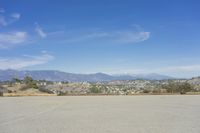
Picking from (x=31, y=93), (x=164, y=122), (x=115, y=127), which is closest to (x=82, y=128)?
(x=115, y=127)

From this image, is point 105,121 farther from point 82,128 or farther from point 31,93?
point 31,93

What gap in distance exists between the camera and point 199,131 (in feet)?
25.6

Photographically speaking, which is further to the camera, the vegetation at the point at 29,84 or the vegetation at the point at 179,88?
the vegetation at the point at 29,84

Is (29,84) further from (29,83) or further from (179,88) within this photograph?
(179,88)

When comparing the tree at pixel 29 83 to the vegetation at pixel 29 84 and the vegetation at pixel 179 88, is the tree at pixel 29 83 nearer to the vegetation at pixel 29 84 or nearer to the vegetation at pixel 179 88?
the vegetation at pixel 29 84

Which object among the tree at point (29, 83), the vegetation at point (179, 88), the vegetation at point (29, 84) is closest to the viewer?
the vegetation at point (179, 88)

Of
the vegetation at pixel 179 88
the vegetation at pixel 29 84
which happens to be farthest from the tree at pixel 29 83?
the vegetation at pixel 179 88

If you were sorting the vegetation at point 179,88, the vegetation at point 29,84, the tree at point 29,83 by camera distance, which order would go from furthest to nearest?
the tree at point 29,83 < the vegetation at point 29,84 < the vegetation at point 179,88

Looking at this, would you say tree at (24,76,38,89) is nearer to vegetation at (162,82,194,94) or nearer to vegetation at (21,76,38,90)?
vegetation at (21,76,38,90)

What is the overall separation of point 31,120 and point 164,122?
13.3 feet

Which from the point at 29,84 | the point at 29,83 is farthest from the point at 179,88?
the point at 29,83

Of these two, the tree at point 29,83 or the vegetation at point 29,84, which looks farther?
the tree at point 29,83

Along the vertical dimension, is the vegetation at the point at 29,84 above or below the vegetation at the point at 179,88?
above

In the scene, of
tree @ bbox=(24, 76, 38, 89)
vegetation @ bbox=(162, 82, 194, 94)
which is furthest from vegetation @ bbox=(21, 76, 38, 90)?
vegetation @ bbox=(162, 82, 194, 94)
